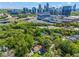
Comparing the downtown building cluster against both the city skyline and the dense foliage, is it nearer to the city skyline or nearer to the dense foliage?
the city skyline

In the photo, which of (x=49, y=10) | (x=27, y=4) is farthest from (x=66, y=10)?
(x=27, y=4)

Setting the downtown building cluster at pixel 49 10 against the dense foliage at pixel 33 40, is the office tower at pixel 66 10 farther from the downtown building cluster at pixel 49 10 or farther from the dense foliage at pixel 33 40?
the dense foliage at pixel 33 40

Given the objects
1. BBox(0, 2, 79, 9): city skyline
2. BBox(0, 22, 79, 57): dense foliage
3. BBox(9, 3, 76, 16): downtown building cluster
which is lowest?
BBox(0, 22, 79, 57): dense foliage

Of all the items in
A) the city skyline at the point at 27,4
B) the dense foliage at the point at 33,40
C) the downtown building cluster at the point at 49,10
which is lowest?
the dense foliage at the point at 33,40

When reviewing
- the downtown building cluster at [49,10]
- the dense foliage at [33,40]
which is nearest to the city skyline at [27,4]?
the downtown building cluster at [49,10]

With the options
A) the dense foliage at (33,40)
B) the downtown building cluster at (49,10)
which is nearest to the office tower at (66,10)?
the downtown building cluster at (49,10)

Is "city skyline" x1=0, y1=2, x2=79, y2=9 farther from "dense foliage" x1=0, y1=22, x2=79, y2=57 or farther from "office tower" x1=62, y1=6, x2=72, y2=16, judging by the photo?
"dense foliage" x1=0, y1=22, x2=79, y2=57

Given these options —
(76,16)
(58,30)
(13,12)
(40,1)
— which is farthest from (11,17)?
(76,16)

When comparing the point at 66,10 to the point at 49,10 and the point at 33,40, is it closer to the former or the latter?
the point at 49,10

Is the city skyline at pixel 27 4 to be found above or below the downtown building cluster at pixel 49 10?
above

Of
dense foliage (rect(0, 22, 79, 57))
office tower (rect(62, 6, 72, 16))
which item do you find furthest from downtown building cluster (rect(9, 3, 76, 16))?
dense foliage (rect(0, 22, 79, 57))

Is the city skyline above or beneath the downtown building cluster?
above

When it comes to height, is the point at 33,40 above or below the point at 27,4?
below
